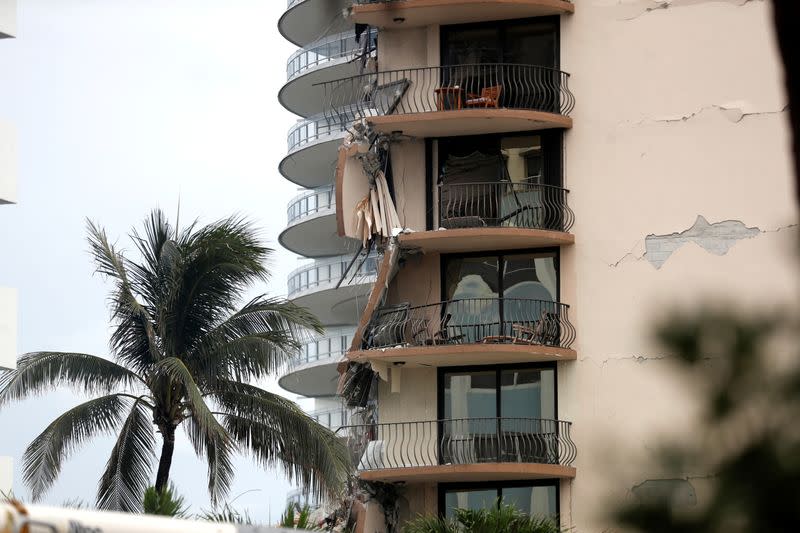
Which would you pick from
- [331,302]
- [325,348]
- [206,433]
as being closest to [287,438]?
[206,433]

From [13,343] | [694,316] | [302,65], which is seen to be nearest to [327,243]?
[302,65]

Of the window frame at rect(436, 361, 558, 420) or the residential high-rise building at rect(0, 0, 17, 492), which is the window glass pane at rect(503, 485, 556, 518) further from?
the residential high-rise building at rect(0, 0, 17, 492)

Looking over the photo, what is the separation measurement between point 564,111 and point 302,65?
28711mm

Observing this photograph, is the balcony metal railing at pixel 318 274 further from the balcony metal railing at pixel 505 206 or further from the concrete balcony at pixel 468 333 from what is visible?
the concrete balcony at pixel 468 333

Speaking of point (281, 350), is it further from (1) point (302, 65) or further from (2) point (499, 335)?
(1) point (302, 65)

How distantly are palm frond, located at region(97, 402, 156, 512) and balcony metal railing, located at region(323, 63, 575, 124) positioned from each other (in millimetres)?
7025

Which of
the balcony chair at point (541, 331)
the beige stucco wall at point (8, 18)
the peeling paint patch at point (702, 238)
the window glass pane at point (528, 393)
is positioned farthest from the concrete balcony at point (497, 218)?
the beige stucco wall at point (8, 18)

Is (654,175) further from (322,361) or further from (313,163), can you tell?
(313,163)

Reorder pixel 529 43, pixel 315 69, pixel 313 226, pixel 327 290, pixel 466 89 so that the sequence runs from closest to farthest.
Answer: pixel 466 89 → pixel 529 43 → pixel 327 290 → pixel 315 69 → pixel 313 226

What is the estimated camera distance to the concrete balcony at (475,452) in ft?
103

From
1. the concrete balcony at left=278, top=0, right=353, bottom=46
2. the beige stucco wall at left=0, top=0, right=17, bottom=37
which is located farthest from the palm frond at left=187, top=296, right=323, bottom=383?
the concrete balcony at left=278, top=0, right=353, bottom=46

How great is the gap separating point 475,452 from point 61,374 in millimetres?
7855

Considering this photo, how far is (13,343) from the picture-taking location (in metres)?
34.2

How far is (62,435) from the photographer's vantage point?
31.3 metres
